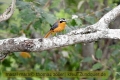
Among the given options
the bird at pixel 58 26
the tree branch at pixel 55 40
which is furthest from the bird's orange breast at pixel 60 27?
the tree branch at pixel 55 40

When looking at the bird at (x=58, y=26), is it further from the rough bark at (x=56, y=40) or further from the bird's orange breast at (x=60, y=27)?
the rough bark at (x=56, y=40)

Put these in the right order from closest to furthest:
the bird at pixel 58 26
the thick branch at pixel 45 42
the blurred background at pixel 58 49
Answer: the thick branch at pixel 45 42
the bird at pixel 58 26
the blurred background at pixel 58 49

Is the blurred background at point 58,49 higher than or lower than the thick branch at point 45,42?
higher

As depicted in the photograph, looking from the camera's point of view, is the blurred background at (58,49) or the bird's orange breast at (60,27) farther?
the blurred background at (58,49)

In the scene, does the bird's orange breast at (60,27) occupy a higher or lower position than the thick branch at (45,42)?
higher

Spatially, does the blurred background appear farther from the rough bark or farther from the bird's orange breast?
the rough bark

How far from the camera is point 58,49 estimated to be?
5.27 meters

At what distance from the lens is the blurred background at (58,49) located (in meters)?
3.53

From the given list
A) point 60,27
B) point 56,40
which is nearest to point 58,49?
point 60,27

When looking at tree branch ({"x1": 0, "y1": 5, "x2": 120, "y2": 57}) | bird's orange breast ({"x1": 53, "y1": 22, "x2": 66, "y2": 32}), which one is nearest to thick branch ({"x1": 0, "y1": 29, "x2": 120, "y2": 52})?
tree branch ({"x1": 0, "y1": 5, "x2": 120, "y2": 57})

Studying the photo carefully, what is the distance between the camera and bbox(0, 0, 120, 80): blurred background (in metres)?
3.53

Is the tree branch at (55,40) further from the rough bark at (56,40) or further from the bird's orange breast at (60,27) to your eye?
the bird's orange breast at (60,27)

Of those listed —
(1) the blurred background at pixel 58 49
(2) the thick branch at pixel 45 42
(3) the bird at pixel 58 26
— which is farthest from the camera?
(1) the blurred background at pixel 58 49

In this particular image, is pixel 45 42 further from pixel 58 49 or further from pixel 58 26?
pixel 58 49
